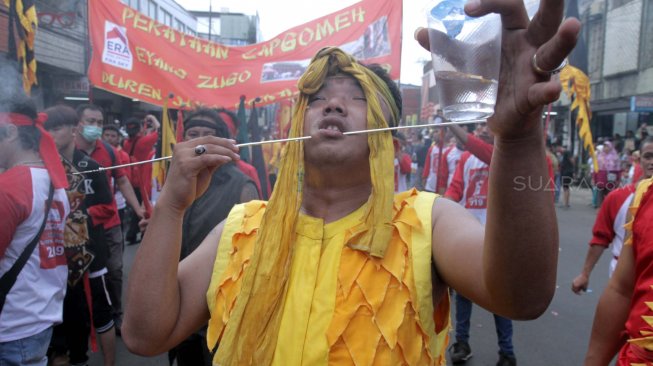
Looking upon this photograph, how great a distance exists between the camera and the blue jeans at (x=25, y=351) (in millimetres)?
2541

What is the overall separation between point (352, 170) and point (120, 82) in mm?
3929

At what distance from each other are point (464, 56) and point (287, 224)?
80 cm

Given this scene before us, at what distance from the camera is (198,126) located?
354cm

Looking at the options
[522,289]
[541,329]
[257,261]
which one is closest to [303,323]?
[257,261]

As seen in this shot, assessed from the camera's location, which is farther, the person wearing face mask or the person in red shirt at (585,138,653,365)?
the person wearing face mask

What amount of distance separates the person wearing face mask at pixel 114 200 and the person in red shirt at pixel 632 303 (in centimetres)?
373

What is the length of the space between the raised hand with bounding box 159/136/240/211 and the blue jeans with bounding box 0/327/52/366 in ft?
5.55

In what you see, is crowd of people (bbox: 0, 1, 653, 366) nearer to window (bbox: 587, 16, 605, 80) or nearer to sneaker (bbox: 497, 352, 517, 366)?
sneaker (bbox: 497, 352, 517, 366)

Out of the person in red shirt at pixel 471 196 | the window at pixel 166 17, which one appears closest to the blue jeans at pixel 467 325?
the person in red shirt at pixel 471 196

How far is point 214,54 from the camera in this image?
17.4 feet

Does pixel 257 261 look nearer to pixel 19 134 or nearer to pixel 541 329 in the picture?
pixel 19 134

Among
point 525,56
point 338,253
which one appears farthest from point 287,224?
point 525,56

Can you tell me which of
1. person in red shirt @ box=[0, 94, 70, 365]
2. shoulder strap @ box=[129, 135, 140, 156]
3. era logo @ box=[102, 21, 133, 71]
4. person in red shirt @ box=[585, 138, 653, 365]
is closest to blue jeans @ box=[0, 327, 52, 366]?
person in red shirt @ box=[0, 94, 70, 365]

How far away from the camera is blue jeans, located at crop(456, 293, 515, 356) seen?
384 cm
